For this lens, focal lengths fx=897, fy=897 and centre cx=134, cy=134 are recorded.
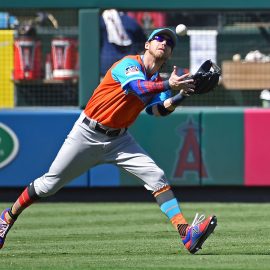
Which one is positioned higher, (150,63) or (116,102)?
(150,63)

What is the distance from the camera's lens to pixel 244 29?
37.7 ft

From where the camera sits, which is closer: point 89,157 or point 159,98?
point 89,157

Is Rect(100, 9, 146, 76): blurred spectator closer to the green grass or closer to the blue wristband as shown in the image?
the green grass

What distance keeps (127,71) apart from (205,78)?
63cm

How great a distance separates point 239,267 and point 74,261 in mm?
1300

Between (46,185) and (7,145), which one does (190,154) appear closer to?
(7,145)

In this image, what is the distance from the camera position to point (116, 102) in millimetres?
7410

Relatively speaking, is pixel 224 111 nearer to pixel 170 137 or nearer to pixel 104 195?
pixel 170 137

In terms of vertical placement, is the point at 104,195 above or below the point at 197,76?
below

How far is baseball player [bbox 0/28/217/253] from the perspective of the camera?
7297mm

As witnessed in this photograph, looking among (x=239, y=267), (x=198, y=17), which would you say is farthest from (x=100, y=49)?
(x=239, y=267)

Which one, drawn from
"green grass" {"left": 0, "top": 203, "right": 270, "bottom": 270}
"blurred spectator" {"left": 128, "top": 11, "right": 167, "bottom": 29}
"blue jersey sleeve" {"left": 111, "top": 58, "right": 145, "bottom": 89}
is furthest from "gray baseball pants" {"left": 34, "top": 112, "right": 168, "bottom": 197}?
"blurred spectator" {"left": 128, "top": 11, "right": 167, "bottom": 29}

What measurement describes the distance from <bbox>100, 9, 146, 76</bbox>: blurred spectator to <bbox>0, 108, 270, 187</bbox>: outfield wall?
0.86m

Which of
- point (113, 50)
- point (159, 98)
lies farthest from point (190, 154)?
point (159, 98)
